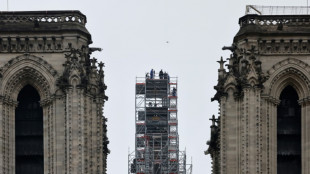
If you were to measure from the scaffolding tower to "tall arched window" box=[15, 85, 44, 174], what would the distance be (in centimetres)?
3915

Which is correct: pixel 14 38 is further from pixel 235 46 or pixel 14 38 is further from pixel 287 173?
pixel 287 173

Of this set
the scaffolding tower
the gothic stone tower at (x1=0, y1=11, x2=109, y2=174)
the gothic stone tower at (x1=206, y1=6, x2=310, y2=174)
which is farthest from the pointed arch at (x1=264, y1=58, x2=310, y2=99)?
the scaffolding tower

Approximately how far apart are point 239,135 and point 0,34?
10.1m

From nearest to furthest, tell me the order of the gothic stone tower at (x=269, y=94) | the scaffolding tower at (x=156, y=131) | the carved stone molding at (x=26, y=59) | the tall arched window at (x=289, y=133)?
the gothic stone tower at (x=269, y=94), the tall arched window at (x=289, y=133), the carved stone molding at (x=26, y=59), the scaffolding tower at (x=156, y=131)

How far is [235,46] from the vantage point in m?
51.1

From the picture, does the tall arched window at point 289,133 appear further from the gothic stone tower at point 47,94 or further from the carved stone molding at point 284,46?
the gothic stone tower at point 47,94

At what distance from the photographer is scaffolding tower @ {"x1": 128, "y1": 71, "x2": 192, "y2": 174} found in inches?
3561

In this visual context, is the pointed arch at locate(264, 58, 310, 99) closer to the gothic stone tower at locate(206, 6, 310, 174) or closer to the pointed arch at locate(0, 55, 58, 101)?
the gothic stone tower at locate(206, 6, 310, 174)

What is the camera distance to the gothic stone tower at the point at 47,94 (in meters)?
49.6

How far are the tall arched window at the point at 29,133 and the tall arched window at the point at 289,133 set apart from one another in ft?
30.6

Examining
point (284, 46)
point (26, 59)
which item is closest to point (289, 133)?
point (284, 46)

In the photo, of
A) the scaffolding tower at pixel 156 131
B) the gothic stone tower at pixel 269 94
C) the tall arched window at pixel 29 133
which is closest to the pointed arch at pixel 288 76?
the gothic stone tower at pixel 269 94

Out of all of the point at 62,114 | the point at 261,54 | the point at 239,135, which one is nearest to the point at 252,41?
the point at 261,54

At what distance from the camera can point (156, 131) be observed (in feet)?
301
